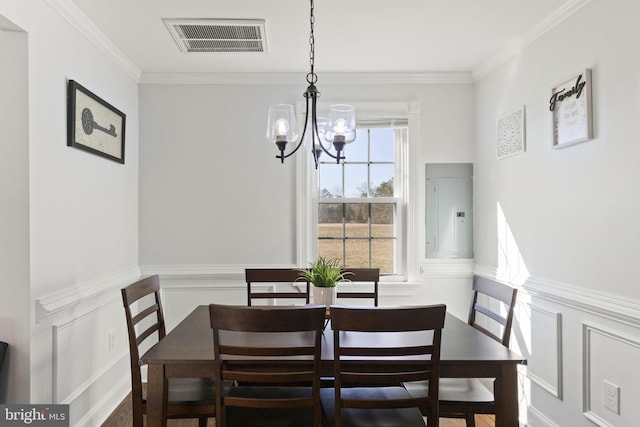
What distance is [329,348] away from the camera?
5.94 ft

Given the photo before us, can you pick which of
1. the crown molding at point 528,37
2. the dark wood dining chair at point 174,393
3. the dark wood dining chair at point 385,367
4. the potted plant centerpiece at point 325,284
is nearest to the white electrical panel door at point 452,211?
the crown molding at point 528,37

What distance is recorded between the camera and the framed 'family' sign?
2158 millimetres

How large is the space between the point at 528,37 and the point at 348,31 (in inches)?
44.7

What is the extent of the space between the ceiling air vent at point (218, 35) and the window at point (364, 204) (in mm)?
1160

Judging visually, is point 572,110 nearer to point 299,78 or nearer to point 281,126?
point 281,126

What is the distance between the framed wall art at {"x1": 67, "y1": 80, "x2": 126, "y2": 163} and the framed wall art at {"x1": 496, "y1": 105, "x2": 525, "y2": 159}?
2.70 metres

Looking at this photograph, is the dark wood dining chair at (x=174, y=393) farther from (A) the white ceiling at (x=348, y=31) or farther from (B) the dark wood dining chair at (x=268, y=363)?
(A) the white ceiling at (x=348, y=31)

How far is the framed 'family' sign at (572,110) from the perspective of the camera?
7.08 feet

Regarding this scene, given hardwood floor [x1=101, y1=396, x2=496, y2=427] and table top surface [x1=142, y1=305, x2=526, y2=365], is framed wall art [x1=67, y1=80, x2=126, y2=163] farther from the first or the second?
hardwood floor [x1=101, y1=396, x2=496, y2=427]

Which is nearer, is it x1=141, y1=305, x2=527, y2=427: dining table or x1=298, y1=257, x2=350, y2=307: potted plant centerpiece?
x1=141, y1=305, x2=527, y2=427: dining table

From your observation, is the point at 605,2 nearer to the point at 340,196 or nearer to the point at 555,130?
the point at 555,130

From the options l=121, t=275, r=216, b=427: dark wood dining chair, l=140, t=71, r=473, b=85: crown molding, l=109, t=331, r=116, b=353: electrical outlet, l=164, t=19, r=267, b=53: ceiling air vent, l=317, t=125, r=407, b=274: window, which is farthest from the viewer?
l=317, t=125, r=407, b=274: window

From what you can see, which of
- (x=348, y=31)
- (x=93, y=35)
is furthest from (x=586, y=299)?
(x=93, y=35)

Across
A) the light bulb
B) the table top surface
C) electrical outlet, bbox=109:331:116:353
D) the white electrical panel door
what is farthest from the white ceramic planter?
electrical outlet, bbox=109:331:116:353
